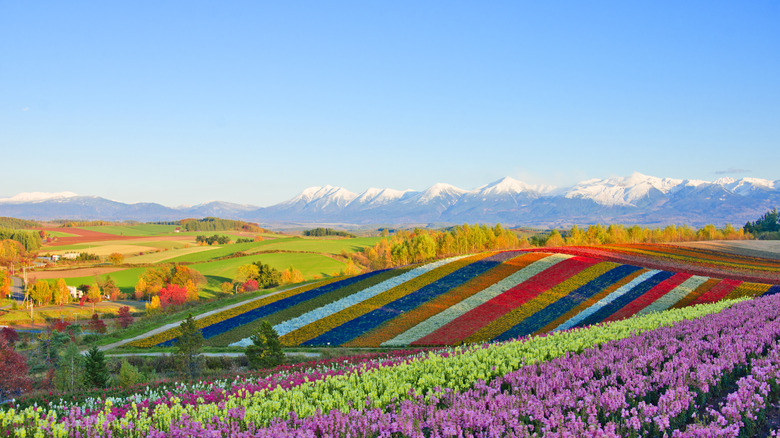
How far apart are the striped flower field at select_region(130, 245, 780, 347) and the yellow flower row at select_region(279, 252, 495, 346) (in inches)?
2.8

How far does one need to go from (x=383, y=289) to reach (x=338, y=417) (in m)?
32.9

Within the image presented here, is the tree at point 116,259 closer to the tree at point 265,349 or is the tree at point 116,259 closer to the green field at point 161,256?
the green field at point 161,256

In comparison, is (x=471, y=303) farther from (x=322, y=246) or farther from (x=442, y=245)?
(x=322, y=246)

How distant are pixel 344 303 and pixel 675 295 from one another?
23892 millimetres

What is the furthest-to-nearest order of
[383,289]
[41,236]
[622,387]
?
1. [41,236]
2. [383,289]
3. [622,387]

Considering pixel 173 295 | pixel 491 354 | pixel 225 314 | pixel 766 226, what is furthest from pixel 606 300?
pixel 766 226

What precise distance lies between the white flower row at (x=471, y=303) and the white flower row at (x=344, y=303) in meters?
7.29

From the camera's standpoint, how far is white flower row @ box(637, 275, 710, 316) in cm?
2944

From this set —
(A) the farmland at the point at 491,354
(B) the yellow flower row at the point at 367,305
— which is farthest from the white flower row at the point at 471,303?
(B) the yellow flower row at the point at 367,305

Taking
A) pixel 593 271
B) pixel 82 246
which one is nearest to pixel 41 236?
pixel 82 246

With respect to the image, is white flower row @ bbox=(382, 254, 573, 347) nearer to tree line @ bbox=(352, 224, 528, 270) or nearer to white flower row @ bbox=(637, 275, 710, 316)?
white flower row @ bbox=(637, 275, 710, 316)

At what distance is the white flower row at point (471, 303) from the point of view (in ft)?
89.5

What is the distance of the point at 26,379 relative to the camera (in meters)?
17.9

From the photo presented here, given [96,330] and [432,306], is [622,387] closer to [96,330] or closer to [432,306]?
[432,306]
